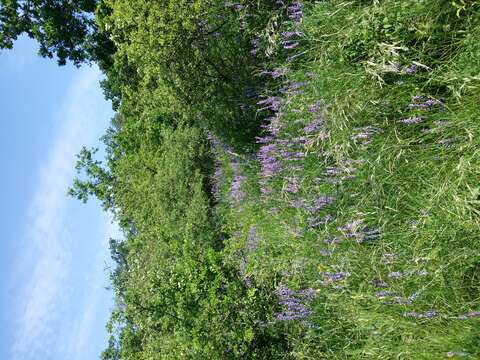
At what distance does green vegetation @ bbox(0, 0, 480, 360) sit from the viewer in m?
4.74

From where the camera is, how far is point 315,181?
278 inches

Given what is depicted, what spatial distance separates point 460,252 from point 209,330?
4122 millimetres

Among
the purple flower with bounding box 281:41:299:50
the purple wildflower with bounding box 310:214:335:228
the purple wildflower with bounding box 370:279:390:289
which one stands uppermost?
the purple flower with bounding box 281:41:299:50

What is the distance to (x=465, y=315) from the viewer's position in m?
4.41

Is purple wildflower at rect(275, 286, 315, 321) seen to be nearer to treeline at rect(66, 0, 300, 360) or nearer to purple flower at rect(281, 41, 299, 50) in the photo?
treeline at rect(66, 0, 300, 360)

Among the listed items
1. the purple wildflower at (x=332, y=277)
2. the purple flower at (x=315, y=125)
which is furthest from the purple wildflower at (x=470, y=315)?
the purple flower at (x=315, y=125)

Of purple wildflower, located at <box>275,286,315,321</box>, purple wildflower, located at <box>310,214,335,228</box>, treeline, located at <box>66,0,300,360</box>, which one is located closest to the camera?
purple wildflower, located at <box>310,214,335,228</box>

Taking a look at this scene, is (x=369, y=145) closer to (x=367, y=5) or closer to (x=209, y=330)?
(x=367, y=5)

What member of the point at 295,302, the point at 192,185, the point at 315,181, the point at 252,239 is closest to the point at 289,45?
the point at 315,181

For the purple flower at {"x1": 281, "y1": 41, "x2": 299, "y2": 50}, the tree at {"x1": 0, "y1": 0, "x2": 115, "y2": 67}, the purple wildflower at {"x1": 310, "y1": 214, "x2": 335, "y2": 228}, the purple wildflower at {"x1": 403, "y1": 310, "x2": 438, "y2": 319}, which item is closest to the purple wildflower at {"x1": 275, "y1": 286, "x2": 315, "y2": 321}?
the purple wildflower at {"x1": 310, "y1": 214, "x2": 335, "y2": 228}

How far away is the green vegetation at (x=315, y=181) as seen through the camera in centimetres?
474

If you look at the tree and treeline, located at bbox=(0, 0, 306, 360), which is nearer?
treeline, located at bbox=(0, 0, 306, 360)

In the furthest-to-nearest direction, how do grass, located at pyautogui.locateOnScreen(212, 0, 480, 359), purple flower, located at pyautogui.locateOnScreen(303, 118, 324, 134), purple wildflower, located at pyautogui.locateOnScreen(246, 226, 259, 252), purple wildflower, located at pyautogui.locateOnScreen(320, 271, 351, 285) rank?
purple wildflower, located at pyautogui.locateOnScreen(246, 226, 259, 252) < purple flower, located at pyautogui.locateOnScreen(303, 118, 324, 134) < purple wildflower, located at pyautogui.locateOnScreen(320, 271, 351, 285) < grass, located at pyautogui.locateOnScreen(212, 0, 480, 359)

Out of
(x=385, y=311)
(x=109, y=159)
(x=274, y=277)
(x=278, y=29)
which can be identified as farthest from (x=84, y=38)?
(x=385, y=311)
